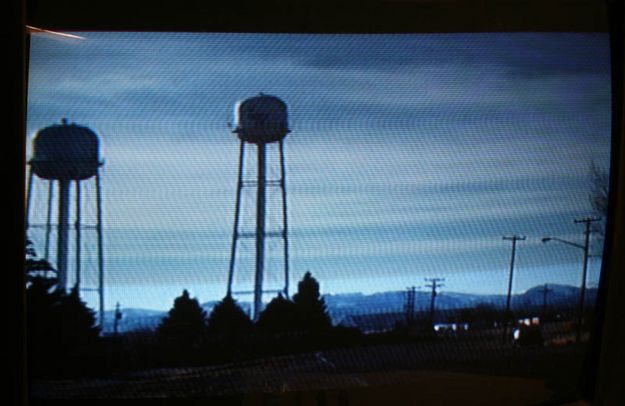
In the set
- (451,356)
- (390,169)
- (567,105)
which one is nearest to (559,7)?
(567,105)

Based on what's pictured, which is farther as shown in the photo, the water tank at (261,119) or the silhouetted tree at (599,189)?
the silhouetted tree at (599,189)

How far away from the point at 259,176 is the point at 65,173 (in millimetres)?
403

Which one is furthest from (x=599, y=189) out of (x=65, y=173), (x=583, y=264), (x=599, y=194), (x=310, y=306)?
(x=65, y=173)

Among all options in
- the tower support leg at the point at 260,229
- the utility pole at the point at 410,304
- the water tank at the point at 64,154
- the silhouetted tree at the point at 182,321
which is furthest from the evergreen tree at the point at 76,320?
the utility pole at the point at 410,304

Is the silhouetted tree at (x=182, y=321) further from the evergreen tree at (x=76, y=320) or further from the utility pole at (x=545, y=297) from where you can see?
the utility pole at (x=545, y=297)

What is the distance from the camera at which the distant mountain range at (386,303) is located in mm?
1637

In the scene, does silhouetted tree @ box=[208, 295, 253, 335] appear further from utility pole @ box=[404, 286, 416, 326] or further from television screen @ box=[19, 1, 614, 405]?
utility pole @ box=[404, 286, 416, 326]

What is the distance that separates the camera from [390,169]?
5.74ft

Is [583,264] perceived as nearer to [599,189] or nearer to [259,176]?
[599,189]

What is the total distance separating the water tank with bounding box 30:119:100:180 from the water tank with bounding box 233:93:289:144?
1.01ft

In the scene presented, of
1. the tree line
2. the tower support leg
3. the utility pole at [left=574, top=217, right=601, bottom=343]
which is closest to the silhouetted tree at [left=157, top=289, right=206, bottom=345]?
the tree line

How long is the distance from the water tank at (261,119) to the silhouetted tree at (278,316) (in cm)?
35

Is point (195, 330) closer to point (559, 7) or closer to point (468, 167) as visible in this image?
point (468, 167)

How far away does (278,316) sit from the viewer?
1704mm
